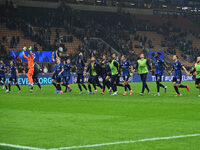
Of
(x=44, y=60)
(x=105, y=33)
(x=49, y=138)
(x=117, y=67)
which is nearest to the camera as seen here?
(x=49, y=138)

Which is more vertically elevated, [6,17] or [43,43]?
[6,17]

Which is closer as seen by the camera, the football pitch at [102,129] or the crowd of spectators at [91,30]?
the football pitch at [102,129]

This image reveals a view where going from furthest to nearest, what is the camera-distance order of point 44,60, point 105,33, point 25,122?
point 105,33, point 44,60, point 25,122

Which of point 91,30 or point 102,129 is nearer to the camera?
point 102,129

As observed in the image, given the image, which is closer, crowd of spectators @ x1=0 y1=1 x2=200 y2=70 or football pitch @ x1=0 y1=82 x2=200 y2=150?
football pitch @ x1=0 y1=82 x2=200 y2=150

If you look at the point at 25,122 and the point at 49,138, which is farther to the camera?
the point at 25,122

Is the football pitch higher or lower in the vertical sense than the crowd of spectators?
lower

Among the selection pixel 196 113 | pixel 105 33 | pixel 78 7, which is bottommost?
pixel 196 113

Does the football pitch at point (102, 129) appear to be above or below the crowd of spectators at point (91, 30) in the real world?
below

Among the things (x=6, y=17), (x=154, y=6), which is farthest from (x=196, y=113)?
(x=154, y=6)

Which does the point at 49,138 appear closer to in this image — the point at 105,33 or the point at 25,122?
the point at 25,122

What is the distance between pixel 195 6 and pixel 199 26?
3.54 metres

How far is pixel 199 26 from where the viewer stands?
7494 centimetres

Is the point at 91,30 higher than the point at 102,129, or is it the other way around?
the point at 91,30
